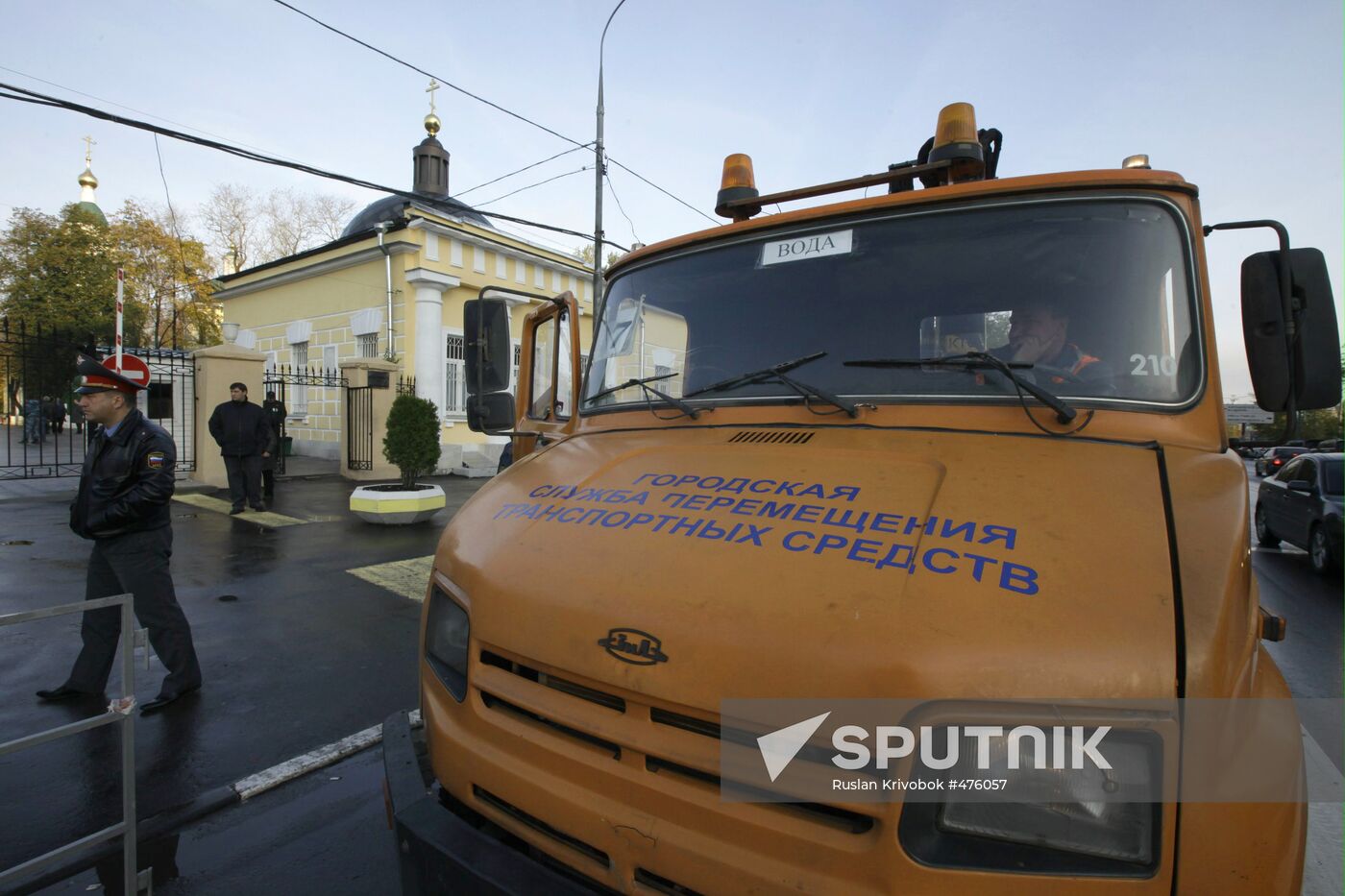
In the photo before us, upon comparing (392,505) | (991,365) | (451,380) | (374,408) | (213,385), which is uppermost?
(451,380)

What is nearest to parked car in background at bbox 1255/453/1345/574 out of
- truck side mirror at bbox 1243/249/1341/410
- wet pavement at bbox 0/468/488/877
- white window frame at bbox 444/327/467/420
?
truck side mirror at bbox 1243/249/1341/410

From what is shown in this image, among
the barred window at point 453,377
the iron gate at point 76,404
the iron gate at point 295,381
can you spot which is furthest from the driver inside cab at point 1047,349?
the barred window at point 453,377

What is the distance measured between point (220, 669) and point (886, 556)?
15.6ft

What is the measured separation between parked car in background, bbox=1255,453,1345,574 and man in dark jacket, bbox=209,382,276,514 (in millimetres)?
14127

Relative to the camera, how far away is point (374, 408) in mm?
14898

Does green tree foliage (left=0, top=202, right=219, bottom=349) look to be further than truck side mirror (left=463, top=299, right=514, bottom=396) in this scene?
Yes

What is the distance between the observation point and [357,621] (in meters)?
5.59

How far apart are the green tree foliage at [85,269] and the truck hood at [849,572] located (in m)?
34.1

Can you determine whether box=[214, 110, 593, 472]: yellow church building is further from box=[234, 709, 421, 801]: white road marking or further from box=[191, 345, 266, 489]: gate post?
box=[234, 709, 421, 801]: white road marking

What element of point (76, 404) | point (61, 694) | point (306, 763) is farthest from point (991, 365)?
point (76, 404)

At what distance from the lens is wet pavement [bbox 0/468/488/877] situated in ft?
10.4

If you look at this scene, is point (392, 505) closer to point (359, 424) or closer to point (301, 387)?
point (359, 424)

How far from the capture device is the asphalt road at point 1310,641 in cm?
434

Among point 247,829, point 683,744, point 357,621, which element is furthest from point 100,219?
point 683,744
